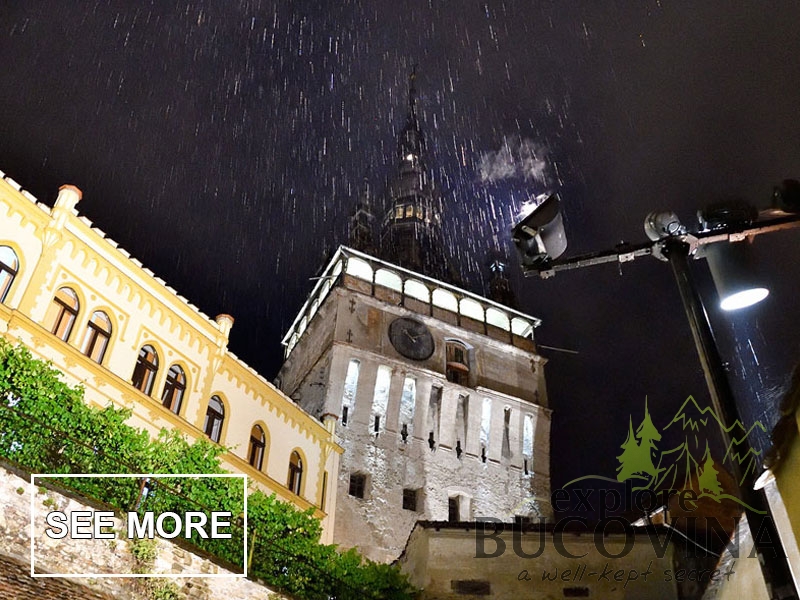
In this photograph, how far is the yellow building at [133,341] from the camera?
16578 millimetres

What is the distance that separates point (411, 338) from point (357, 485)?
9716 millimetres

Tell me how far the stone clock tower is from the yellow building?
8.17 m

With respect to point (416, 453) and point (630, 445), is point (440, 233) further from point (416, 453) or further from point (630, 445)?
point (630, 445)

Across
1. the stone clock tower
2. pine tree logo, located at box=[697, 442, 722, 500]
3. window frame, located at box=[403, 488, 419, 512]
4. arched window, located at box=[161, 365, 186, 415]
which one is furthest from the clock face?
arched window, located at box=[161, 365, 186, 415]

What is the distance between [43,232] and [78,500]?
8282mm

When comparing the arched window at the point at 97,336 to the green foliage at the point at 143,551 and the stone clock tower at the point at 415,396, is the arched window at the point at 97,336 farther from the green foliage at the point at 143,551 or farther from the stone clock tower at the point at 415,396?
the stone clock tower at the point at 415,396

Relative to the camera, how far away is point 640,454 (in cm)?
2998

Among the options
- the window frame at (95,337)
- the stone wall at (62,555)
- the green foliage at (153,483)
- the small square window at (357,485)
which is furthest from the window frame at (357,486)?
the stone wall at (62,555)

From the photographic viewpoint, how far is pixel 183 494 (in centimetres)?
1574

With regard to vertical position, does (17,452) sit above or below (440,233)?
below

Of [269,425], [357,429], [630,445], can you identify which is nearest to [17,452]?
[269,425]

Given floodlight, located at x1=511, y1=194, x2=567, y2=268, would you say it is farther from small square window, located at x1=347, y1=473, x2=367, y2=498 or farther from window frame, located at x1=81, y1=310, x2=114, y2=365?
small square window, located at x1=347, y1=473, x2=367, y2=498

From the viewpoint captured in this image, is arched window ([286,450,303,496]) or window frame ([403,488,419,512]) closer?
arched window ([286,450,303,496])

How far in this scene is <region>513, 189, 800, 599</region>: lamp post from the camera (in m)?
4.10
